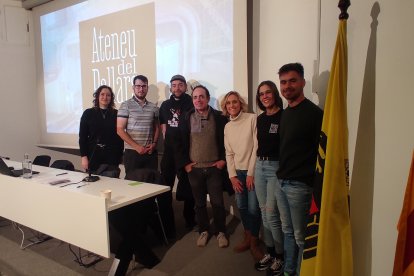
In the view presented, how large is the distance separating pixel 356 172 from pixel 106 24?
391 centimetres

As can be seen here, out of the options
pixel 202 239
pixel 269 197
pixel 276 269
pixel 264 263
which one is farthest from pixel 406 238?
pixel 202 239

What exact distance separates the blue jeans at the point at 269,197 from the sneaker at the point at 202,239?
72 cm

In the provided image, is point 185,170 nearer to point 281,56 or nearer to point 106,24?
point 281,56

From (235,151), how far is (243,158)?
10 centimetres

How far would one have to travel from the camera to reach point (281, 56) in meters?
2.87

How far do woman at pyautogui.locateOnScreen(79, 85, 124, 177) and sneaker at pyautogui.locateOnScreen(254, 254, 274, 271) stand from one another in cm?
166

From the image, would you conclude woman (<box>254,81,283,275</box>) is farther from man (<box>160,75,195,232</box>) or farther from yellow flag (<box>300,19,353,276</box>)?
man (<box>160,75,195,232</box>)

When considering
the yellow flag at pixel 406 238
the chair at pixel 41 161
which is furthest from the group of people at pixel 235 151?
the chair at pixel 41 161

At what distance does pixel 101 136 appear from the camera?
124 inches

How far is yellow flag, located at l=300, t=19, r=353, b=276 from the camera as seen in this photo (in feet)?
4.78

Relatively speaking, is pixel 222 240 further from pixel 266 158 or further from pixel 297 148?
pixel 297 148

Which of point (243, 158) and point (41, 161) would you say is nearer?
point (243, 158)

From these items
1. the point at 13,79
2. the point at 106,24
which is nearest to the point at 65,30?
the point at 106,24

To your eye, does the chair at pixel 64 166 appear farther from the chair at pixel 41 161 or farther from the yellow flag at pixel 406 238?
the yellow flag at pixel 406 238
